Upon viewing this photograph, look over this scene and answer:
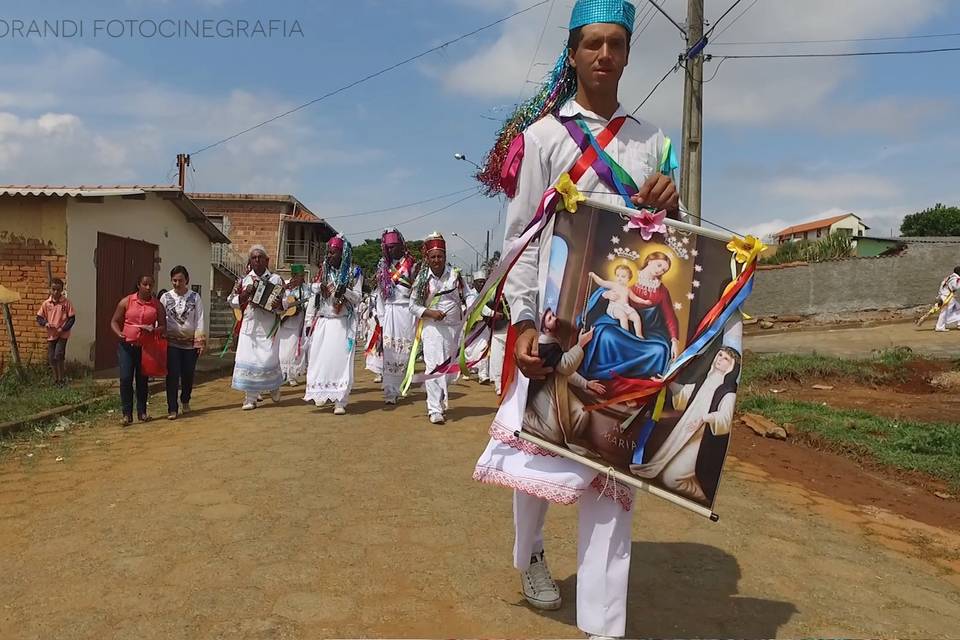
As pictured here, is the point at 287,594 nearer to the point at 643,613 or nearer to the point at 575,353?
the point at 643,613

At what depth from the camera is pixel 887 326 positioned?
18.0m

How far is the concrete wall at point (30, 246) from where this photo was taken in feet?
36.5

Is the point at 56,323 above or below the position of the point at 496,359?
above

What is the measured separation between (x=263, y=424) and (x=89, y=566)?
13.9 feet

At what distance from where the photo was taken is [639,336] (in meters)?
2.37

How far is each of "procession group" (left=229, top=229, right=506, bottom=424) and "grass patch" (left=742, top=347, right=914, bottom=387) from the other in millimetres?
4699

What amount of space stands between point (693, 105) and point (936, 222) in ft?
159

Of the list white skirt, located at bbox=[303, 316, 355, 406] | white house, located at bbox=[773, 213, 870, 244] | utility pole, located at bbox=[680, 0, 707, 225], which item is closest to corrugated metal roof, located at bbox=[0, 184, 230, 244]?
white skirt, located at bbox=[303, 316, 355, 406]

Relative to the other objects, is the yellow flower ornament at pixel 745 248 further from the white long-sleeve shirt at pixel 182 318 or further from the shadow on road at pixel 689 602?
the white long-sleeve shirt at pixel 182 318

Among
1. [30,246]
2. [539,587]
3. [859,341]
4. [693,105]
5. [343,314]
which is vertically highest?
[693,105]

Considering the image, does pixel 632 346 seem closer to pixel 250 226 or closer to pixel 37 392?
pixel 37 392

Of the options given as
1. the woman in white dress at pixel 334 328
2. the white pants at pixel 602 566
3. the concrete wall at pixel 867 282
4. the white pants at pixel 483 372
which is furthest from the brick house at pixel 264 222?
the white pants at pixel 602 566

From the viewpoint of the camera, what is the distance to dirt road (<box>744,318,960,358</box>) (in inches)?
535

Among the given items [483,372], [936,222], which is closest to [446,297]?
[483,372]
